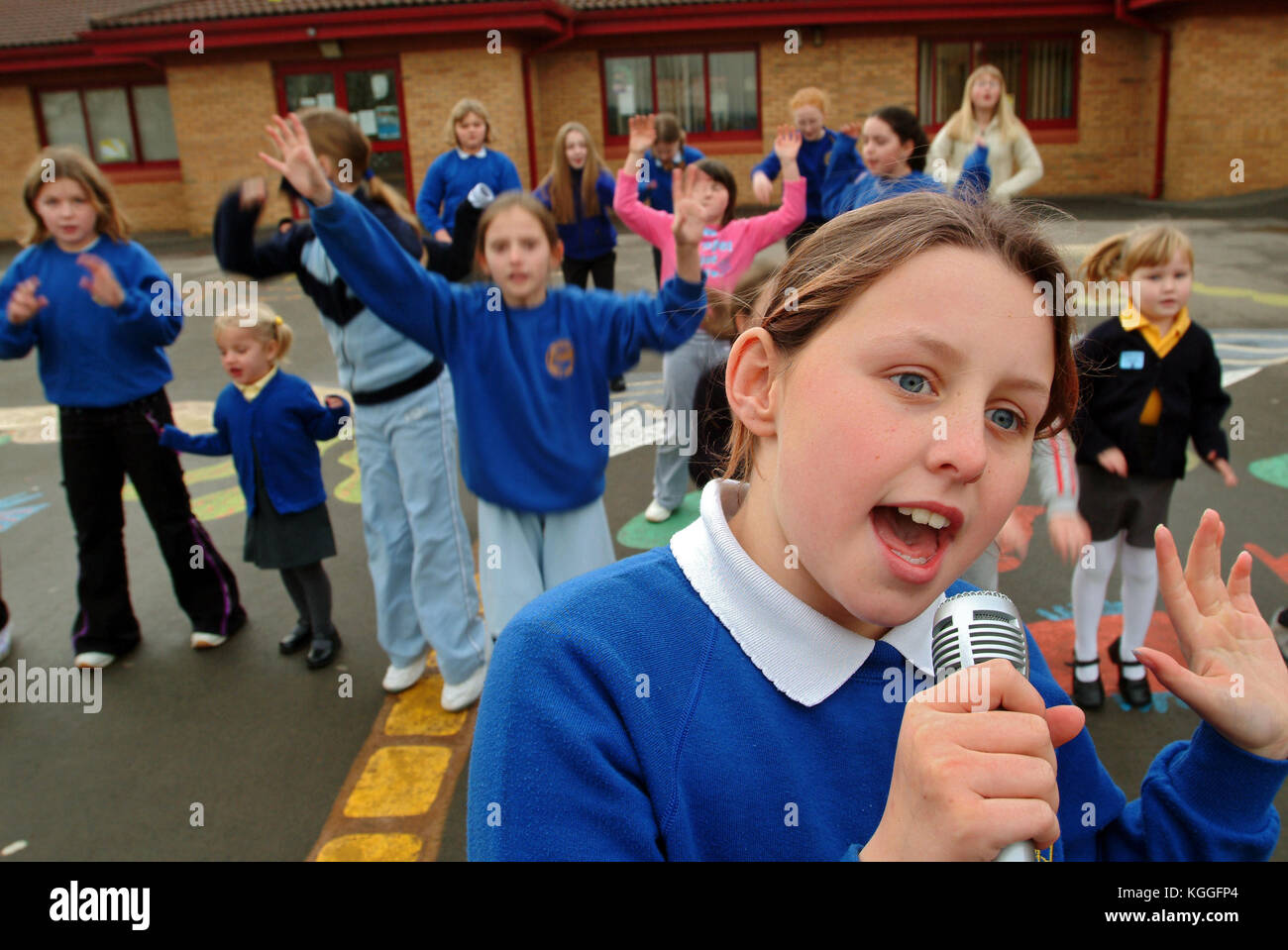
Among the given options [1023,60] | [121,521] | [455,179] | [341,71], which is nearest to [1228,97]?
[1023,60]

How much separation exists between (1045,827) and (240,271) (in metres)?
3.62

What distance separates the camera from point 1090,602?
384 centimetres

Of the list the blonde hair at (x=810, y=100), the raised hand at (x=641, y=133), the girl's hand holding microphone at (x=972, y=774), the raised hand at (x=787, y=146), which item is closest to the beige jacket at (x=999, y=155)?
the blonde hair at (x=810, y=100)

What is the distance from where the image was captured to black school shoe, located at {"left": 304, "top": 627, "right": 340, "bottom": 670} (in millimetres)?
4375

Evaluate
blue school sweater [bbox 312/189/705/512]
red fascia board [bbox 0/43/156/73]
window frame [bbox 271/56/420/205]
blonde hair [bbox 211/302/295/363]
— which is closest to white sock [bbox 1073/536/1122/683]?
blue school sweater [bbox 312/189/705/512]

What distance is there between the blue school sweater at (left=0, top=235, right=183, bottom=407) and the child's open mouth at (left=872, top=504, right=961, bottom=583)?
4.00 m

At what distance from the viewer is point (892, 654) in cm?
122

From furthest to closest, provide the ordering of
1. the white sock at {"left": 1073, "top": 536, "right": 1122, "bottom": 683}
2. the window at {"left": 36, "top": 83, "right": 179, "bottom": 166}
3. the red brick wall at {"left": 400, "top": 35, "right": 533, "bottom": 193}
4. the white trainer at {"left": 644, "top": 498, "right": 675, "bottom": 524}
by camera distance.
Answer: the window at {"left": 36, "top": 83, "right": 179, "bottom": 166}, the red brick wall at {"left": 400, "top": 35, "right": 533, "bottom": 193}, the white trainer at {"left": 644, "top": 498, "right": 675, "bottom": 524}, the white sock at {"left": 1073, "top": 536, "right": 1122, "bottom": 683}

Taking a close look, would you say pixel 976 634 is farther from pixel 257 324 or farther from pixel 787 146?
pixel 787 146

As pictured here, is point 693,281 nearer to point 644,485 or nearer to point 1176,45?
point 644,485

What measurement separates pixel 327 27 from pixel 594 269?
1263cm

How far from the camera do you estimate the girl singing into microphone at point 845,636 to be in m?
1.03

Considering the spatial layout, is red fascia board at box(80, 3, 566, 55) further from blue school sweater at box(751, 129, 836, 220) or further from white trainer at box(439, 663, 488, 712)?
white trainer at box(439, 663, 488, 712)
